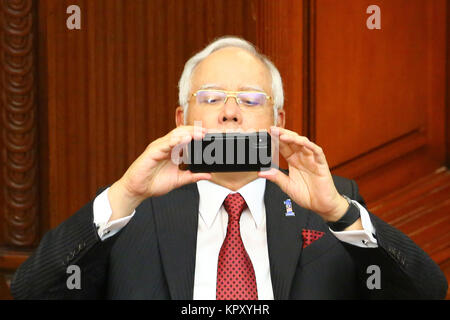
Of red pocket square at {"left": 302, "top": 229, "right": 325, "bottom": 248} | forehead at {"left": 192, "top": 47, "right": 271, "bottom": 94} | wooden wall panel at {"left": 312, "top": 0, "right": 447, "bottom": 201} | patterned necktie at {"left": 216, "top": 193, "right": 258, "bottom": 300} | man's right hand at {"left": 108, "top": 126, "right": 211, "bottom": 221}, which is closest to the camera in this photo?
man's right hand at {"left": 108, "top": 126, "right": 211, "bottom": 221}

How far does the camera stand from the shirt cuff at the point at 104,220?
1540 mm

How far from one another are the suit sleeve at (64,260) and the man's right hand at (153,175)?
0.07 m

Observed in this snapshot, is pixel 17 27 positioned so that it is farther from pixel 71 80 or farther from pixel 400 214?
pixel 400 214

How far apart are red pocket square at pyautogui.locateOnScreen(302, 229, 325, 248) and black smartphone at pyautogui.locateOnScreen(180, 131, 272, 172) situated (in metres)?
0.24

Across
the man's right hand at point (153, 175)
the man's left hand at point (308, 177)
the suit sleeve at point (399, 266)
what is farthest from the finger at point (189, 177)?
the suit sleeve at point (399, 266)

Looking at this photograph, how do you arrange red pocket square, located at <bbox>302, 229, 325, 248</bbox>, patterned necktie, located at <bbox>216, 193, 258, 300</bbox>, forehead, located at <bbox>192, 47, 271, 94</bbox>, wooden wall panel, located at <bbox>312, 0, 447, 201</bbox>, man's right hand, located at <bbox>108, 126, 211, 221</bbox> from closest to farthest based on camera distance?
man's right hand, located at <bbox>108, 126, 211, 221</bbox> → patterned necktie, located at <bbox>216, 193, 258, 300</bbox> → red pocket square, located at <bbox>302, 229, 325, 248</bbox> → forehead, located at <bbox>192, 47, 271, 94</bbox> → wooden wall panel, located at <bbox>312, 0, 447, 201</bbox>

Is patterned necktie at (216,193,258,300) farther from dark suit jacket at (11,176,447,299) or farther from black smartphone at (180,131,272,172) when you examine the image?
black smartphone at (180,131,272,172)

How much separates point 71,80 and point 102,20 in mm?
235

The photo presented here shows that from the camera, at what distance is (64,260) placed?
155 cm

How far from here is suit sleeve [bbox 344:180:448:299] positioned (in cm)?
157

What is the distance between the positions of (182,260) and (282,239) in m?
0.26

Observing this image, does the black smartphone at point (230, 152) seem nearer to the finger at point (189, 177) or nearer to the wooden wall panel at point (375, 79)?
the finger at point (189, 177)

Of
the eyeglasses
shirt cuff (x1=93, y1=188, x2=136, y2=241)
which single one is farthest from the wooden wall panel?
shirt cuff (x1=93, y1=188, x2=136, y2=241)
